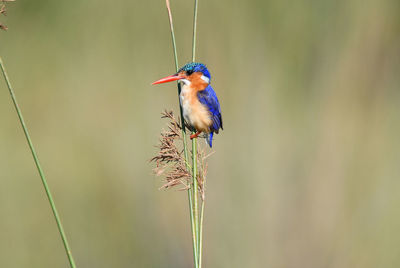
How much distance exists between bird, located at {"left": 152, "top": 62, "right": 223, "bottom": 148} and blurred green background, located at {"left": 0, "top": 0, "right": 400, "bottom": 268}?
102 centimetres

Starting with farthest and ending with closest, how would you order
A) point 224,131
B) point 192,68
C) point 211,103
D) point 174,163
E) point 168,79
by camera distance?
point 224,131, point 211,103, point 192,68, point 168,79, point 174,163

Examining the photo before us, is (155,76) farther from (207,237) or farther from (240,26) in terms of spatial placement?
(207,237)

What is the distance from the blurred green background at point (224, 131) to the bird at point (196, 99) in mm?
1023

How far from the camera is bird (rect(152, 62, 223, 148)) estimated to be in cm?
188

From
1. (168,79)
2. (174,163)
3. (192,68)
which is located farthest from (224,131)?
(174,163)

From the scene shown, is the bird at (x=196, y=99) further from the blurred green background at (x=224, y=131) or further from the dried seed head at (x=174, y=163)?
the blurred green background at (x=224, y=131)

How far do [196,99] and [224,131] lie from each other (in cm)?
118

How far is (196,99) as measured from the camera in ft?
6.33

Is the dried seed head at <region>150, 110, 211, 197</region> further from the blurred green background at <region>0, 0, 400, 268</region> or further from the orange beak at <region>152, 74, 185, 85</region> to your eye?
the blurred green background at <region>0, 0, 400, 268</region>

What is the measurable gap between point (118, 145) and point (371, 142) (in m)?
1.60

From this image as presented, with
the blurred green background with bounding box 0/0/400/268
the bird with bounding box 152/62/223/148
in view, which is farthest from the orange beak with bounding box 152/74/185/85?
the blurred green background with bounding box 0/0/400/268

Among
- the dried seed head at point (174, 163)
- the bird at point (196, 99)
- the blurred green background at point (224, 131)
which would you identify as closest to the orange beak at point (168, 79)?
the bird at point (196, 99)

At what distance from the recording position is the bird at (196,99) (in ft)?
6.16

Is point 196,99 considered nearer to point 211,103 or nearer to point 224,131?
point 211,103
